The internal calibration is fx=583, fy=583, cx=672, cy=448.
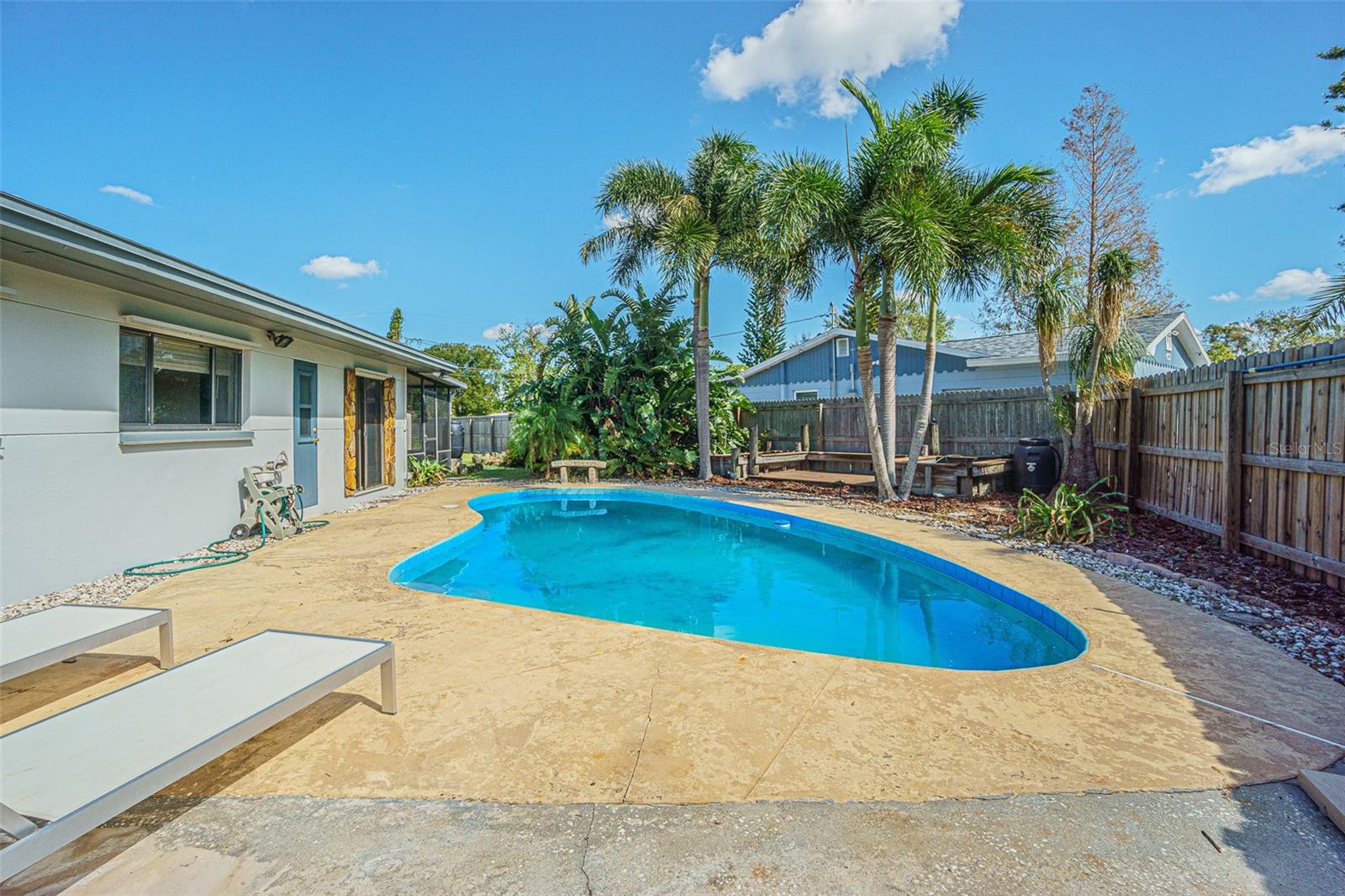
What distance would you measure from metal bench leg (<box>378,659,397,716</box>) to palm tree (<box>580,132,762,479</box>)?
10.3 m

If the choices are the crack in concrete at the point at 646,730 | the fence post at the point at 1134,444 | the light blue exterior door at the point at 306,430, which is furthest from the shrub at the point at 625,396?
the crack in concrete at the point at 646,730

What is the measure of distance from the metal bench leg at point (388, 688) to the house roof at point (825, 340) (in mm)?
12914

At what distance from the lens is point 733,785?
7.58 ft

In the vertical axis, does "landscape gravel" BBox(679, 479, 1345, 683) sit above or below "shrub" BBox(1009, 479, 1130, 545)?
below

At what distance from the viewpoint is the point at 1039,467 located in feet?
30.5

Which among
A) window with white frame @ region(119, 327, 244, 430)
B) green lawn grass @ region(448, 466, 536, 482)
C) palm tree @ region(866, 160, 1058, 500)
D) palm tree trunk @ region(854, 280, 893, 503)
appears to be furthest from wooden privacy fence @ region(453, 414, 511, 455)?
palm tree @ region(866, 160, 1058, 500)

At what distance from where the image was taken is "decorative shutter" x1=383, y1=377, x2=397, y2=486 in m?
11.6

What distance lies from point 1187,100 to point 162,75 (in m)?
19.7

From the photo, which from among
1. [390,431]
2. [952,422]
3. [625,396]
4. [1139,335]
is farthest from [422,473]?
[1139,335]

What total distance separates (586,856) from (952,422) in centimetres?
1225

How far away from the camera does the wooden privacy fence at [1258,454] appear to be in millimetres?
4414

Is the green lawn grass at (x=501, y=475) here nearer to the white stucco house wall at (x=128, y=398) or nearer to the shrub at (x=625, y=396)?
the shrub at (x=625, y=396)

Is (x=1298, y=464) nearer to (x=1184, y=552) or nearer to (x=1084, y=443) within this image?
(x=1184, y=552)

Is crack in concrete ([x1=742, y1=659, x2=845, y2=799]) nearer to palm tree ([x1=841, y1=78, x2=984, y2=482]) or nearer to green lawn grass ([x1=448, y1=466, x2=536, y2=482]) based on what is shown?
palm tree ([x1=841, y1=78, x2=984, y2=482])
